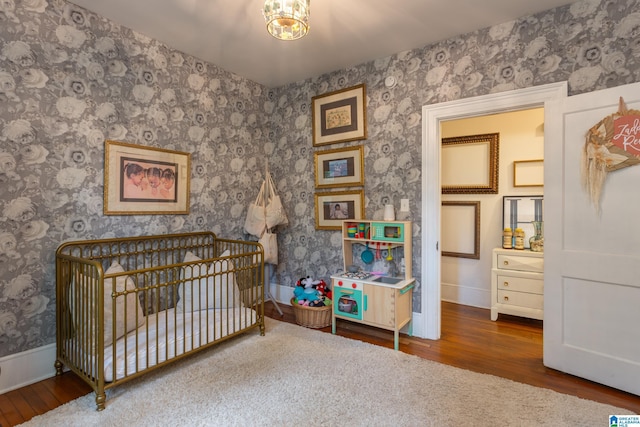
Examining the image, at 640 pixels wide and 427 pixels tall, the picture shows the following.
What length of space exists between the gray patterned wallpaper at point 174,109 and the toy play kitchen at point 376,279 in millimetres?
158

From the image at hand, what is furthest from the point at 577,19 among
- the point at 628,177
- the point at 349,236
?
the point at 349,236

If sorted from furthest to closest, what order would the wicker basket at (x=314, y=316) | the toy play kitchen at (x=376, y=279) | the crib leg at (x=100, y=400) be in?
the wicker basket at (x=314, y=316) < the toy play kitchen at (x=376, y=279) < the crib leg at (x=100, y=400)

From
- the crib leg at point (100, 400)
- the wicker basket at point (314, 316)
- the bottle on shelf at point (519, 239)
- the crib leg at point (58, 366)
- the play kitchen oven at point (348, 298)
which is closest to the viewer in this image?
the crib leg at point (100, 400)

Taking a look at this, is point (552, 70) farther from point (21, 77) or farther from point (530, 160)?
point (21, 77)

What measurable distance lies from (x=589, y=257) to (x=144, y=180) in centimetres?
322

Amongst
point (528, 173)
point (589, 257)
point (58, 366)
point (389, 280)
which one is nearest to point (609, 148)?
point (589, 257)

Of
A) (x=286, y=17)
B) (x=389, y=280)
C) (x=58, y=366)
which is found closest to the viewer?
(x=286, y=17)

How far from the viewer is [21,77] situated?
1948 mm

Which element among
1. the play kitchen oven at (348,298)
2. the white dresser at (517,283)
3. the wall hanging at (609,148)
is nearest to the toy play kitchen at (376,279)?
the play kitchen oven at (348,298)

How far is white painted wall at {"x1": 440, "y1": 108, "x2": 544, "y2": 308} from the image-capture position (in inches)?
130

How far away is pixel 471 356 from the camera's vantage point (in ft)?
7.73

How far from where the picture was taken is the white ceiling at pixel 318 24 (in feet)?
7.00

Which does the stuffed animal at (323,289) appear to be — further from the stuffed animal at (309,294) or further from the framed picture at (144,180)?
the framed picture at (144,180)

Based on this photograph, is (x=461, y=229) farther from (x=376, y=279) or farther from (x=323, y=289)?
(x=323, y=289)
